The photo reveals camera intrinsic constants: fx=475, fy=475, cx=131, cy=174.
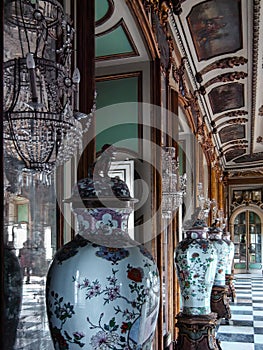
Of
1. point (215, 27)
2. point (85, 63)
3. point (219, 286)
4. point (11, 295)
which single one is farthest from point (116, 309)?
point (219, 286)

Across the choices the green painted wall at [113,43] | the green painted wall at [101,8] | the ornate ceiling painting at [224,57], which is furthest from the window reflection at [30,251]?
the ornate ceiling painting at [224,57]

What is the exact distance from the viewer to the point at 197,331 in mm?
3779

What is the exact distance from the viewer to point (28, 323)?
5.27 feet

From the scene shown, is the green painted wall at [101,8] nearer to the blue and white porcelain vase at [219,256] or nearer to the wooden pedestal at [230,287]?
the blue and white porcelain vase at [219,256]

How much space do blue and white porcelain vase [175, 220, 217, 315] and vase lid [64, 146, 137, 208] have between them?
226 cm

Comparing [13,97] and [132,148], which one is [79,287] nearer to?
[13,97]

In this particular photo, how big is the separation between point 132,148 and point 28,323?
9.46 ft

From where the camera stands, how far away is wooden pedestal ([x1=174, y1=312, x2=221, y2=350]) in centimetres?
373

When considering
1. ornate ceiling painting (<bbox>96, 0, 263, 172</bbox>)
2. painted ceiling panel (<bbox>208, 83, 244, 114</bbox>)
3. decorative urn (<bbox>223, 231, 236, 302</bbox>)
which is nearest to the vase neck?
ornate ceiling painting (<bbox>96, 0, 263, 172</bbox>)

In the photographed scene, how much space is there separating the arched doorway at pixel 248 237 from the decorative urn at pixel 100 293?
15385mm

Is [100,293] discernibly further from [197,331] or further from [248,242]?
[248,242]

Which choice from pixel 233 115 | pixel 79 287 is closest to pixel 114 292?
pixel 79 287

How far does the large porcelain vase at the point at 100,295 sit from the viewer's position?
1.34 meters

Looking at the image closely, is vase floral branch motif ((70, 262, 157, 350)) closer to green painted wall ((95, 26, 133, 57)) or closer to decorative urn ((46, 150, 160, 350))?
decorative urn ((46, 150, 160, 350))
